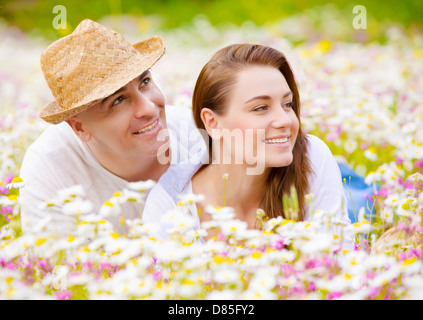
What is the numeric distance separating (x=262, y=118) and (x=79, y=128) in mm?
1017

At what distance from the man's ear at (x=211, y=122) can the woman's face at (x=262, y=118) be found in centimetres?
5

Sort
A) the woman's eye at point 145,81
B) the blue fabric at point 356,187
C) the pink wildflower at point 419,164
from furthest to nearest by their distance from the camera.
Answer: the blue fabric at point 356,187 → the pink wildflower at point 419,164 → the woman's eye at point 145,81

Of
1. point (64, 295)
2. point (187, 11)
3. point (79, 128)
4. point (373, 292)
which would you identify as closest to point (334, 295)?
point (373, 292)

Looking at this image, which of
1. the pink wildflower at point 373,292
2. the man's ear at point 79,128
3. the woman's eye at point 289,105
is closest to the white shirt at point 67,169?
the man's ear at point 79,128

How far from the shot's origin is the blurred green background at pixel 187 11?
973cm

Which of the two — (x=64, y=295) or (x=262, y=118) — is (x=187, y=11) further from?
(x=64, y=295)

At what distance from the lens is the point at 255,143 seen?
7.88 ft

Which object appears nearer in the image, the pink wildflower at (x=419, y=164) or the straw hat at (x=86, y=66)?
the straw hat at (x=86, y=66)

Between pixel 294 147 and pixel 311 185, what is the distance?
0.20 metres

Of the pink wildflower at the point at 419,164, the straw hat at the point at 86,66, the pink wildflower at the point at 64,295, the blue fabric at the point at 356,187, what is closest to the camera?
the pink wildflower at the point at 64,295

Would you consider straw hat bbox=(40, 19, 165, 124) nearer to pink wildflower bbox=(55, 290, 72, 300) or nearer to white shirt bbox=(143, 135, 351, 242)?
white shirt bbox=(143, 135, 351, 242)

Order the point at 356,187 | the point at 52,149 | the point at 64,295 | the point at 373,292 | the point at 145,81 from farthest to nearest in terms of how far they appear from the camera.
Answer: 1. the point at 356,187
2. the point at 52,149
3. the point at 145,81
4. the point at 64,295
5. the point at 373,292

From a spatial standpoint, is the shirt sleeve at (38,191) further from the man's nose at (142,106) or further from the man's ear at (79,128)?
the man's nose at (142,106)

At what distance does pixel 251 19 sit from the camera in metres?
11.4
